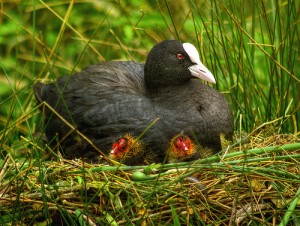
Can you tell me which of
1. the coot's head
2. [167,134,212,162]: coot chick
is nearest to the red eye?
the coot's head

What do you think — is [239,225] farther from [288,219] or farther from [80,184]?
[80,184]

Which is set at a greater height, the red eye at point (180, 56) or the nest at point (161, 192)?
the red eye at point (180, 56)

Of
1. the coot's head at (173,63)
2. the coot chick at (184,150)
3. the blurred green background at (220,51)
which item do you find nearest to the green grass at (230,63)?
the blurred green background at (220,51)

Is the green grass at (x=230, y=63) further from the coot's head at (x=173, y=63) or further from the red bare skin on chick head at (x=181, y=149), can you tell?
the red bare skin on chick head at (x=181, y=149)

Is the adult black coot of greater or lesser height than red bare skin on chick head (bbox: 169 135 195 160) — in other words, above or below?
above

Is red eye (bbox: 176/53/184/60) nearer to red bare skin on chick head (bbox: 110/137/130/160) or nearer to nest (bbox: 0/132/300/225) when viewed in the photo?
red bare skin on chick head (bbox: 110/137/130/160)

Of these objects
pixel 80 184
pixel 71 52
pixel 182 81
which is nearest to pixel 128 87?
pixel 182 81
